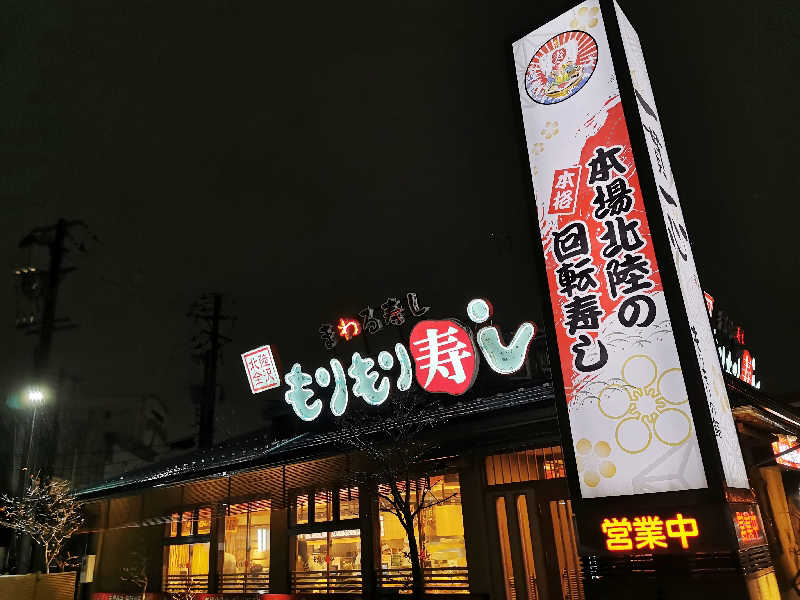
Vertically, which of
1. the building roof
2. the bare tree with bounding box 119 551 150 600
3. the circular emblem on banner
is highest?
the circular emblem on banner

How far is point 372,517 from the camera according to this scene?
52.8 feet

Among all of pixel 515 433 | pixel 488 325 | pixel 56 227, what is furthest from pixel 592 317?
pixel 56 227

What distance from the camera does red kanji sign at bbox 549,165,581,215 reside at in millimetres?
10680

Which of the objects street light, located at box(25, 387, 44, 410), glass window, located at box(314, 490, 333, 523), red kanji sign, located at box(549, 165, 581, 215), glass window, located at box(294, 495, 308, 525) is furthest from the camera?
street light, located at box(25, 387, 44, 410)

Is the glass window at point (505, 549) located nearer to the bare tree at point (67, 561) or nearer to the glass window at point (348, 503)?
the glass window at point (348, 503)

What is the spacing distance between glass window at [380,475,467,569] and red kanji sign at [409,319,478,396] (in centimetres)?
249

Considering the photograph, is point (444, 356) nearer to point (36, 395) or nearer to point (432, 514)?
point (432, 514)

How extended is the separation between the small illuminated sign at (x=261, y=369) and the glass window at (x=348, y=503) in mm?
6648

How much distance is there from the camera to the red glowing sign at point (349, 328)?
20281 mm

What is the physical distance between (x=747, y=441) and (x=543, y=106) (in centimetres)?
1069

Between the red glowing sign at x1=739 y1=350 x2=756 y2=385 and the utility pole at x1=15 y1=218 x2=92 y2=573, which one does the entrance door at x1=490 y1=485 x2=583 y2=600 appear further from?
the utility pole at x1=15 y1=218 x2=92 y2=573

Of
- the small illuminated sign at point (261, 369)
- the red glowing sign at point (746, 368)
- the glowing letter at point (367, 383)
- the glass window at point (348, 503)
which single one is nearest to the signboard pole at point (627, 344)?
the glowing letter at point (367, 383)

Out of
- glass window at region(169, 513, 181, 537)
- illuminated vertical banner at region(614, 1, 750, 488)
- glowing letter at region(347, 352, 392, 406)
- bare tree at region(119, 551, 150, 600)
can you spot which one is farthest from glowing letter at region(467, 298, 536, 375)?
bare tree at region(119, 551, 150, 600)

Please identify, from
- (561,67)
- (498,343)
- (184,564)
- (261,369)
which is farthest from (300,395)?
(561,67)
